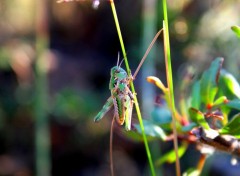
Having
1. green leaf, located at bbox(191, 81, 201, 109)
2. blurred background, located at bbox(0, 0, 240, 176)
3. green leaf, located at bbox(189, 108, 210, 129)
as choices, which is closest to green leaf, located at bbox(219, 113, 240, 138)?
green leaf, located at bbox(189, 108, 210, 129)

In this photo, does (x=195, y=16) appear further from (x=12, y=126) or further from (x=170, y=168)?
(x=12, y=126)

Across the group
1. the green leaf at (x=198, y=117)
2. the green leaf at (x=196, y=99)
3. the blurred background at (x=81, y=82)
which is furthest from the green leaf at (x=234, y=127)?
the blurred background at (x=81, y=82)

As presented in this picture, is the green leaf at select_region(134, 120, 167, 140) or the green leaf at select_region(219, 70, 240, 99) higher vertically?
the green leaf at select_region(219, 70, 240, 99)

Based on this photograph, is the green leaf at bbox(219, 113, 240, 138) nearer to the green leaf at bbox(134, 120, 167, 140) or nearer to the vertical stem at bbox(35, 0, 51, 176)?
the green leaf at bbox(134, 120, 167, 140)

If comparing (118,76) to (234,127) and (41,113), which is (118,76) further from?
(41,113)

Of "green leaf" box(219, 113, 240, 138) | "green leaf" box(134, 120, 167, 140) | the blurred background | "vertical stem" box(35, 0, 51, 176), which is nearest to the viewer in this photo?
"green leaf" box(219, 113, 240, 138)
